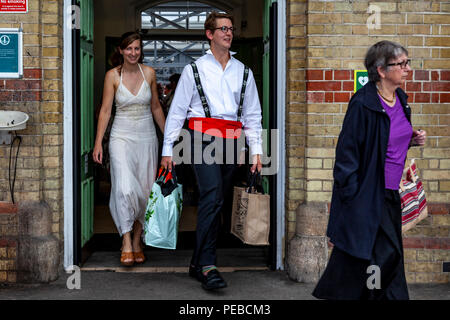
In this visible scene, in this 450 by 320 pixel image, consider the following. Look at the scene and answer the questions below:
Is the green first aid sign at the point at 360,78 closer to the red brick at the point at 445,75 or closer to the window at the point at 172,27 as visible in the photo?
the red brick at the point at 445,75

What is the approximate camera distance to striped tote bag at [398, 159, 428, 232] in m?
3.78

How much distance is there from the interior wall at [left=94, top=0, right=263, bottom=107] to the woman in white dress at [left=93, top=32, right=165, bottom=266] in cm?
644

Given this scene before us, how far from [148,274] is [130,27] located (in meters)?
7.83

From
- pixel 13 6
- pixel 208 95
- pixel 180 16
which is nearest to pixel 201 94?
pixel 208 95

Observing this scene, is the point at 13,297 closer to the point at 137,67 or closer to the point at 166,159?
the point at 166,159

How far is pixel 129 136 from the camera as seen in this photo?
5.78m

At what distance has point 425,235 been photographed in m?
5.28

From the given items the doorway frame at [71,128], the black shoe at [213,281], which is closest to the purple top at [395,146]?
the black shoe at [213,281]

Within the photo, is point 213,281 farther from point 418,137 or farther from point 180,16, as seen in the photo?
point 180,16

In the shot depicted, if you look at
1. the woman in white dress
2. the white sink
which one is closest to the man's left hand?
the woman in white dress

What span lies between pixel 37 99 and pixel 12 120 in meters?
0.34

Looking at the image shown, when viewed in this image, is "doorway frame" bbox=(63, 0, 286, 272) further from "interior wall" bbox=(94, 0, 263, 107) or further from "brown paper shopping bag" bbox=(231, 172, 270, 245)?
"interior wall" bbox=(94, 0, 263, 107)

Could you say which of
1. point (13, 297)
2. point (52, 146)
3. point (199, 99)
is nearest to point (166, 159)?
point (199, 99)

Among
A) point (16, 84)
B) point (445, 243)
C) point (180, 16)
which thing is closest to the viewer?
point (16, 84)
